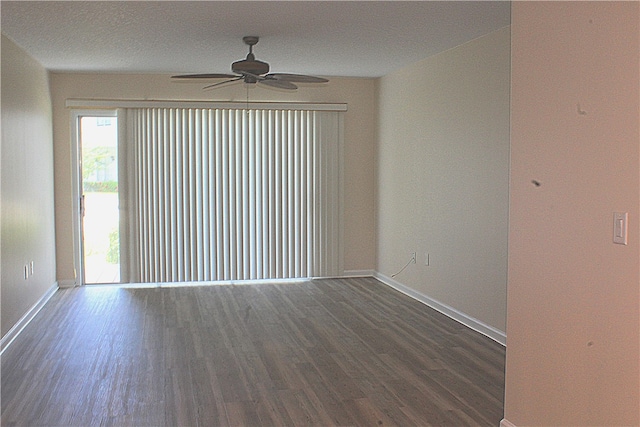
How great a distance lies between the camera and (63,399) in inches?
153

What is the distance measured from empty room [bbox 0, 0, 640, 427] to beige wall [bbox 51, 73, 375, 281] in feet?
A: 0.08

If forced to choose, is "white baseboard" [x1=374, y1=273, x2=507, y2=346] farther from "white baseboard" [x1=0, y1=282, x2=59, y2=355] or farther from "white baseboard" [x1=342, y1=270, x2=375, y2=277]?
"white baseboard" [x1=0, y1=282, x2=59, y2=355]

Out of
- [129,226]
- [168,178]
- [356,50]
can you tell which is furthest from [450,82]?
[129,226]

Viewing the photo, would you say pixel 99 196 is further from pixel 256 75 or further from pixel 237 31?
pixel 237 31

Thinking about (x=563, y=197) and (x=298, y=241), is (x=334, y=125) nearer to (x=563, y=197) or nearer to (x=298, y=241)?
(x=298, y=241)

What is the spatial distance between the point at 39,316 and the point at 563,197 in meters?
4.77

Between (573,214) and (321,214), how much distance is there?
5.34 meters

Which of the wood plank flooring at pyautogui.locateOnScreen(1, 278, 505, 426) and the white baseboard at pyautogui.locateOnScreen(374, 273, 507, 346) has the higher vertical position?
the white baseboard at pyautogui.locateOnScreen(374, 273, 507, 346)

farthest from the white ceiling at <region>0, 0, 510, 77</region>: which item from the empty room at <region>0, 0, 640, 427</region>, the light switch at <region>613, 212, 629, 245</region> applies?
the light switch at <region>613, 212, 629, 245</region>

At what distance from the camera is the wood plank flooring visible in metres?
3.67

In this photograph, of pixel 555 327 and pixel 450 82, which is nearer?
pixel 555 327

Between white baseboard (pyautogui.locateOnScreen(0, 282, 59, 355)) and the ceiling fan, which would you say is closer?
white baseboard (pyautogui.locateOnScreen(0, 282, 59, 355))

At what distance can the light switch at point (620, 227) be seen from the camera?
2.48 metres

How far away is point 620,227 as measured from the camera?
Result: 2498 millimetres
